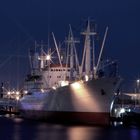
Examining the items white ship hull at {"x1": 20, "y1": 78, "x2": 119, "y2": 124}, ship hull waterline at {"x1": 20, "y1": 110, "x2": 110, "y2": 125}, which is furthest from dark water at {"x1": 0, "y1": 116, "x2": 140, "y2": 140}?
white ship hull at {"x1": 20, "y1": 78, "x2": 119, "y2": 124}

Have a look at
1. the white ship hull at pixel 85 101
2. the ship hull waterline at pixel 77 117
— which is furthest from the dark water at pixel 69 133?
the white ship hull at pixel 85 101

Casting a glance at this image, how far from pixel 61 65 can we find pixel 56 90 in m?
12.9

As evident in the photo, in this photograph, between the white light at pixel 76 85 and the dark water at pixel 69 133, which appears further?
the white light at pixel 76 85

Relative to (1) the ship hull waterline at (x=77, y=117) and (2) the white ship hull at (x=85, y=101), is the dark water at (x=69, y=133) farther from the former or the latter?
(2) the white ship hull at (x=85, y=101)

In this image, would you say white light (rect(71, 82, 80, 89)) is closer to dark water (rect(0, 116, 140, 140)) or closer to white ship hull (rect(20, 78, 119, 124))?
white ship hull (rect(20, 78, 119, 124))

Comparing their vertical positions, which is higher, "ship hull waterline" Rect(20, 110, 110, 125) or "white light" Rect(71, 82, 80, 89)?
"white light" Rect(71, 82, 80, 89)

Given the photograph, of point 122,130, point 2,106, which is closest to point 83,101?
point 122,130

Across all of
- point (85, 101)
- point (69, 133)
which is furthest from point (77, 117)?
point (69, 133)

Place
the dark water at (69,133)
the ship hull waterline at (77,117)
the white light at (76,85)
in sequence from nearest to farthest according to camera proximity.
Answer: the dark water at (69,133), the ship hull waterline at (77,117), the white light at (76,85)

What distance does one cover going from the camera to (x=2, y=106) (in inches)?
5743

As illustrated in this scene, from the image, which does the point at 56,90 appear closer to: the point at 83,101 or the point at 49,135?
the point at 83,101

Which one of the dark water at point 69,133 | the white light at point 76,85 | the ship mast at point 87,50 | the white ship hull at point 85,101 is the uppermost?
the ship mast at point 87,50

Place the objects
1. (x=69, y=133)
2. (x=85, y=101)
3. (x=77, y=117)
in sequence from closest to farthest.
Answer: (x=69, y=133) → (x=85, y=101) → (x=77, y=117)

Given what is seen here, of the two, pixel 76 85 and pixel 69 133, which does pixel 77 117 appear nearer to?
pixel 76 85
